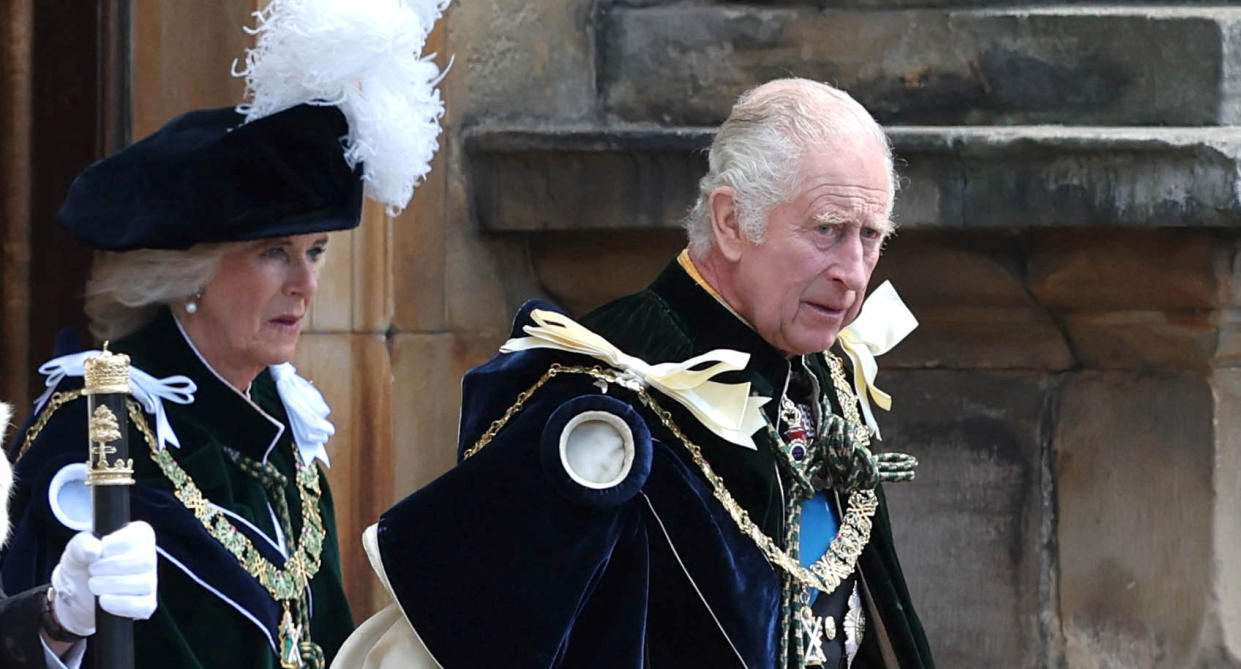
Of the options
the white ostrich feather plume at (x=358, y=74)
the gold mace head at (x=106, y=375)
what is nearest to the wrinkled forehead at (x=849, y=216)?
the white ostrich feather plume at (x=358, y=74)

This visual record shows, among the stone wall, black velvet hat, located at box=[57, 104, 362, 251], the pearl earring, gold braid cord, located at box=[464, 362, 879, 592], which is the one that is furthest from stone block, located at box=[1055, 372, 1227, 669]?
the pearl earring

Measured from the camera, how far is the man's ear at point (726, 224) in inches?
129

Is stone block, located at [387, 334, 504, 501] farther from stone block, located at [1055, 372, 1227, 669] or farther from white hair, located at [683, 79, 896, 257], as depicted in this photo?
white hair, located at [683, 79, 896, 257]

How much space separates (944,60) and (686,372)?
1.73 m

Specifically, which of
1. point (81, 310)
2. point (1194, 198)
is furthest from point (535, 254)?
point (1194, 198)

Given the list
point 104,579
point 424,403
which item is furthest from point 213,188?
point 424,403

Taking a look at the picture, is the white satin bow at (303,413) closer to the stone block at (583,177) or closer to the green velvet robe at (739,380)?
the green velvet robe at (739,380)

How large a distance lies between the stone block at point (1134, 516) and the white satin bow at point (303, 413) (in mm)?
1858

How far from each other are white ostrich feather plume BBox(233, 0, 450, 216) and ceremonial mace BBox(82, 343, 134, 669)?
70 centimetres

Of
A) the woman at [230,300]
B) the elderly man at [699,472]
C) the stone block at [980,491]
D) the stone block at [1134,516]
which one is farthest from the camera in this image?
the stone block at [980,491]

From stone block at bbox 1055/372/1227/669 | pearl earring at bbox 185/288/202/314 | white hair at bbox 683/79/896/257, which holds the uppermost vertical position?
white hair at bbox 683/79/896/257

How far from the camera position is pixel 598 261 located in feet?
15.9

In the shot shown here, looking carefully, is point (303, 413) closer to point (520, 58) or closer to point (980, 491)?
point (520, 58)

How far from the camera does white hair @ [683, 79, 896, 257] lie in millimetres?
3240
